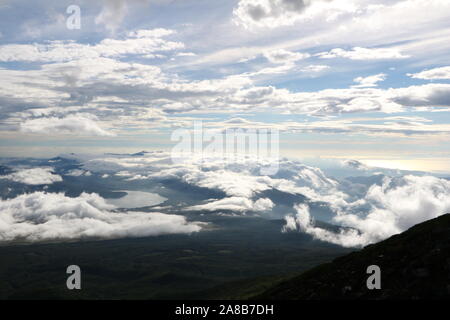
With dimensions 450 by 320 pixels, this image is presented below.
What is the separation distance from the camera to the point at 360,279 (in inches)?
3250

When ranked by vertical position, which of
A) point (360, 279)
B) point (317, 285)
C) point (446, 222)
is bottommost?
point (317, 285)

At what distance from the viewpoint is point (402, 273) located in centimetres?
7575

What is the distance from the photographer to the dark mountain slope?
6850 centimetres

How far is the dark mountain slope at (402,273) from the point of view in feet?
225

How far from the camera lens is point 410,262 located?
7825 cm

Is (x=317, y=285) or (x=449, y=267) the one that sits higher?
(x=449, y=267)
